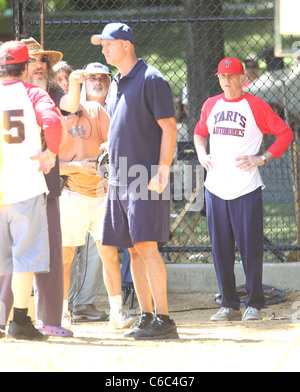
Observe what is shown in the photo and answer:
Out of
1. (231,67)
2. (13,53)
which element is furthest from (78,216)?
(231,67)

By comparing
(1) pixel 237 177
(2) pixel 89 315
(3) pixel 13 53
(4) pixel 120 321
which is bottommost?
(2) pixel 89 315

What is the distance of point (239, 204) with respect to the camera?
6297 millimetres

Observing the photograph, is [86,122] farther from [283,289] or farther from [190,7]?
[190,7]

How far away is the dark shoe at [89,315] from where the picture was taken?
6.63 metres

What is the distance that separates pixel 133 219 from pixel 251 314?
1842 millimetres

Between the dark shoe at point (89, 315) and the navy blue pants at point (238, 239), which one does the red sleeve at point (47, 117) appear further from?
the dark shoe at point (89, 315)

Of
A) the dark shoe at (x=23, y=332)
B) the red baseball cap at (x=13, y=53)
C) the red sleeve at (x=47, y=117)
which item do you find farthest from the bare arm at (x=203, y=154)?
the dark shoe at (x=23, y=332)

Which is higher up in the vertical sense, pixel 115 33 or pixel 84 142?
pixel 115 33

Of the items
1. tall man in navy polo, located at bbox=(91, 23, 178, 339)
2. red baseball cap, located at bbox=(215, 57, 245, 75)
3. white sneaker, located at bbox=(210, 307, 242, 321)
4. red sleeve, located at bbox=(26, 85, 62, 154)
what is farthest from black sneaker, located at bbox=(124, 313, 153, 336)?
red baseball cap, located at bbox=(215, 57, 245, 75)

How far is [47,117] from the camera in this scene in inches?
182

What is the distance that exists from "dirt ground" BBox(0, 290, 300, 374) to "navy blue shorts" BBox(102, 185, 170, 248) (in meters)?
0.71

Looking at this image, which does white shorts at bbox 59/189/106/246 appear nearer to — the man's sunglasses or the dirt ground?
the dirt ground

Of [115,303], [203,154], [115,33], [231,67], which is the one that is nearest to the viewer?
[115,33]

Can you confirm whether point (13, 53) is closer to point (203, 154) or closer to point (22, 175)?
point (22, 175)
